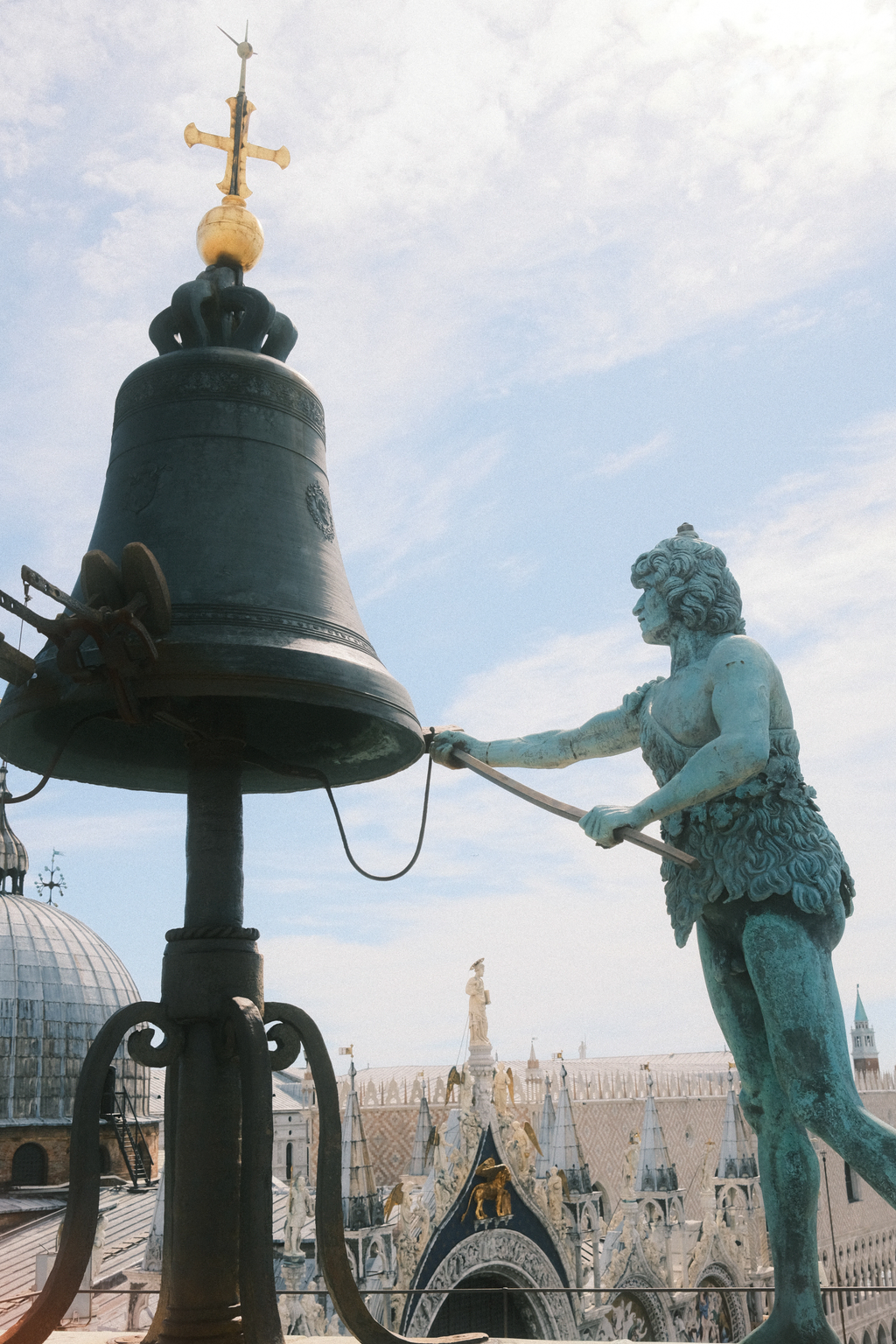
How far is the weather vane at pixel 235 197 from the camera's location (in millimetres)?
5062

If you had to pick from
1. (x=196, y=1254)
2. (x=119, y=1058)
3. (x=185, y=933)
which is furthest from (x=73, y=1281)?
(x=119, y=1058)

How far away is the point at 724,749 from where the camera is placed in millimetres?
3902

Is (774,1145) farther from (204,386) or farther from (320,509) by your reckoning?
(204,386)

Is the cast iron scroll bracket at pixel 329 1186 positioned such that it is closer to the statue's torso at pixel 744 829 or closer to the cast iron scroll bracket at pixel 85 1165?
the cast iron scroll bracket at pixel 85 1165

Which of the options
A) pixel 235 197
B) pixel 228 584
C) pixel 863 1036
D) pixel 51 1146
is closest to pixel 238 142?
pixel 235 197

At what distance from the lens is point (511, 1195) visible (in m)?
24.7

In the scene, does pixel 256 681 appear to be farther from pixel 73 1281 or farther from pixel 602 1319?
pixel 602 1319

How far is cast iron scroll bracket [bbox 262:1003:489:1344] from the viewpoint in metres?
3.90

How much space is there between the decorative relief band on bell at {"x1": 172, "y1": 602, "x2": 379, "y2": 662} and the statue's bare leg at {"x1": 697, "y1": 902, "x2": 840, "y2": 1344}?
1.71 metres

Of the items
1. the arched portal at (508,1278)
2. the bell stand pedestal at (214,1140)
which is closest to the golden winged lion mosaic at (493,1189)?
the arched portal at (508,1278)

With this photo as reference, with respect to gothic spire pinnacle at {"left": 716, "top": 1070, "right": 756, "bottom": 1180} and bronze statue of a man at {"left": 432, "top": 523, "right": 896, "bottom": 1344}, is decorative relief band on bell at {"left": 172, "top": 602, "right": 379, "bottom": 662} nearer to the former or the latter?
bronze statue of a man at {"left": 432, "top": 523, "right": 896, "bottom": 1344}

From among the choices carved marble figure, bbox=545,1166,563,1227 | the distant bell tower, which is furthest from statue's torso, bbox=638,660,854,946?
the distant bell tower

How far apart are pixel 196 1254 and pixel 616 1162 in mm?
38270

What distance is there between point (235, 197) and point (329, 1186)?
4.02 metres
